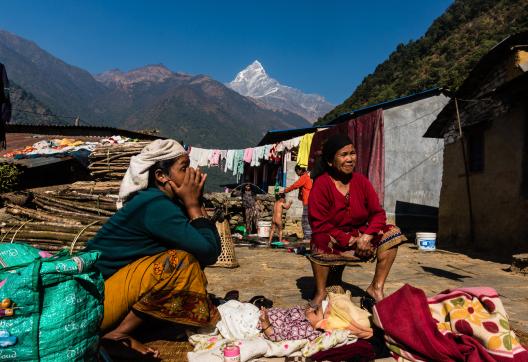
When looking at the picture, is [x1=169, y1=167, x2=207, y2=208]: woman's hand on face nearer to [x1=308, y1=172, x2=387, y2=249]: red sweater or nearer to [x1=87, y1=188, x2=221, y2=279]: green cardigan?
[x1=87, y1=188, x2=221, y2=279]: green cardigan

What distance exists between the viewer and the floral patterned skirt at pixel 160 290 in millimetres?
2453

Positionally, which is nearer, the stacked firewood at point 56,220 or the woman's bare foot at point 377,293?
the woman's bare foot at point 377,293

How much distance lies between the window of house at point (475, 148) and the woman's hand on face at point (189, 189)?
9.58m

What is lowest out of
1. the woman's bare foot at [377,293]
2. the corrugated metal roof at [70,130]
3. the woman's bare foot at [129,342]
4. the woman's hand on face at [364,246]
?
the woman's bare foot at [129,342]

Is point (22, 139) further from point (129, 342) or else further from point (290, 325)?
point (290, 325)

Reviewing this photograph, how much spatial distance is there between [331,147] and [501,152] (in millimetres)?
7418

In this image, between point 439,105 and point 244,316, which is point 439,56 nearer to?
point 439,105

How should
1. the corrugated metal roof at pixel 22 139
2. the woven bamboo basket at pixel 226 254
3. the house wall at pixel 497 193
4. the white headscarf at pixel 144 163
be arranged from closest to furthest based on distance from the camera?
1. the white headscarf at pixel 144 163
2. the woven bamboo basket at pixel 226 254
3. the house wall at pixel 497 193
4. the corrugated metal roof at pixel 22 139

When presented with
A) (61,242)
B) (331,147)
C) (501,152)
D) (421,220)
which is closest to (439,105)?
(421,220)

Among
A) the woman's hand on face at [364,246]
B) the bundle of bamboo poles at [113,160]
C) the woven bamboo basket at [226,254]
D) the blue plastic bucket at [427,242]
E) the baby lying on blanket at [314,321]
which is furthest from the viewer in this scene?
the blue plastic bucket at [427,242]

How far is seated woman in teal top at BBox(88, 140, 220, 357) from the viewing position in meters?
2.47

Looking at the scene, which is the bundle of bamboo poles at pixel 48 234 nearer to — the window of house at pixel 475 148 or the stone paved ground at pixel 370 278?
the stone paved ground at pixel 370 278

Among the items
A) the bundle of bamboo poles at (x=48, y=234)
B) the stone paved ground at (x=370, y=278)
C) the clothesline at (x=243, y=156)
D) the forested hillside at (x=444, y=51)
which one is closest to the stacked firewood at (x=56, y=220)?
the bundle of bamboo poles at (x=48, y=234)

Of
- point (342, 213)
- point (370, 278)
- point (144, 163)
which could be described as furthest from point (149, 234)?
point (370, 278)
